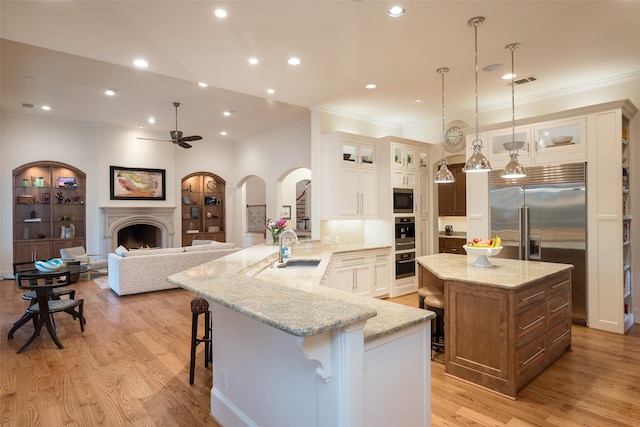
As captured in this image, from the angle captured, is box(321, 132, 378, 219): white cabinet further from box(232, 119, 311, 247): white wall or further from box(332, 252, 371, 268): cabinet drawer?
Result: box(232, 119, 311, 247): white wall

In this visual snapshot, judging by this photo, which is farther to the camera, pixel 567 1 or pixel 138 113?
pixel 138 113

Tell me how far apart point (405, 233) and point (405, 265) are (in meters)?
0.57

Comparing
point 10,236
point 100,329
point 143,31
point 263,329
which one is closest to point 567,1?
point 263,329

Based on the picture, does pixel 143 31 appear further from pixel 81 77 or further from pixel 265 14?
pixel 81 77

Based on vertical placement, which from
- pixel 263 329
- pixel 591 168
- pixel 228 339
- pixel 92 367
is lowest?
pixel 92 367

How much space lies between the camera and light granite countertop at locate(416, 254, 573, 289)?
288 cm

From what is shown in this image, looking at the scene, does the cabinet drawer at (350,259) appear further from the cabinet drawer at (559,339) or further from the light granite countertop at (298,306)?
the cabinet drawer at (559,339)

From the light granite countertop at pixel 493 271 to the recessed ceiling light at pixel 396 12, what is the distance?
2299 mm

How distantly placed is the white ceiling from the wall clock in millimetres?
377

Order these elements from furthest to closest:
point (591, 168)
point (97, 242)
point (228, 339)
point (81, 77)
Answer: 1. point (97, 242)
2. point (81, 77)
3. point (591, 168)
4. point (228, 339)

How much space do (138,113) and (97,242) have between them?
3332mm

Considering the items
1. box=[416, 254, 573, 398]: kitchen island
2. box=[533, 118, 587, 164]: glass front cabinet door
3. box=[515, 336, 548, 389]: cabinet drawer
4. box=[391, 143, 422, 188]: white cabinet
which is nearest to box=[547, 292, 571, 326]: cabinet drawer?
box=[416, 254, 573, 398]: kitchen island

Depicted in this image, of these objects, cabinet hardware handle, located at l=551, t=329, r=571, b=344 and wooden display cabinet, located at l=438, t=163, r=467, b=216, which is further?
wooden display cabinet, located at l=438, t=163, r=467, b=216

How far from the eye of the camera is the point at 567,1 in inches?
117
